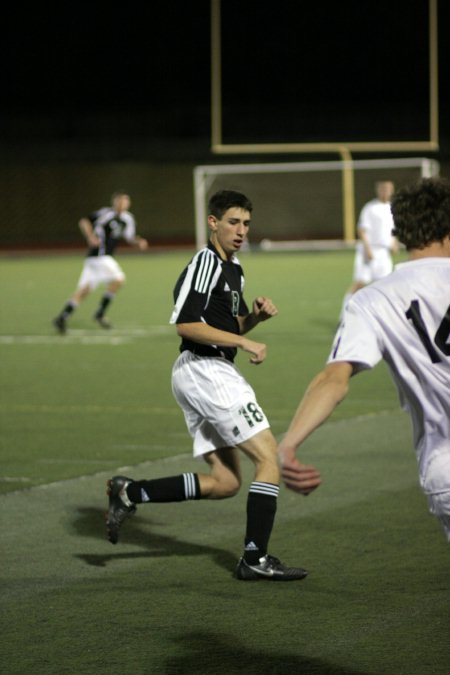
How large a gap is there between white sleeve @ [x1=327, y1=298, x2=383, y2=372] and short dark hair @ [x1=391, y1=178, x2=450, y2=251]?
303mm

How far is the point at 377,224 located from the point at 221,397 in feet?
42.3

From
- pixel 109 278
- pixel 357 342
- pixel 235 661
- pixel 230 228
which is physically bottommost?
pixel 235 661

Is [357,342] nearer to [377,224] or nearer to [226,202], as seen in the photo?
A: [226,202]

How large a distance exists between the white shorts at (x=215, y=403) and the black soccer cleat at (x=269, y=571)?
23.8 inches

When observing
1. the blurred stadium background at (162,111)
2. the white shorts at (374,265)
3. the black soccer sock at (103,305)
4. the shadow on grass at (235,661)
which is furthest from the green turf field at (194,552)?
the blurred stadium background at (162,111)

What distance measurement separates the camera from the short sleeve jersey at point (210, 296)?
21.1 feet

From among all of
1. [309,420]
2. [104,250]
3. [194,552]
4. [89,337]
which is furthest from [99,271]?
[309,420]

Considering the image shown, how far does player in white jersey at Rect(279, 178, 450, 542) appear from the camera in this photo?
3943 mm

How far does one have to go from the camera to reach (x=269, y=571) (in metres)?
6.26

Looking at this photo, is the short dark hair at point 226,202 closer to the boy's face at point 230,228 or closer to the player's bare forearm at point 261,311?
the boy's face at point 230,228

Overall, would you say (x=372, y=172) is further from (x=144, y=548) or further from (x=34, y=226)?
(x=144, y=548)

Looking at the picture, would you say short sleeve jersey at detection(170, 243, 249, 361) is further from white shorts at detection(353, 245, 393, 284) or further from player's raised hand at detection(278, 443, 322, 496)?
white shorts at detection(353, 245, 393, 284)

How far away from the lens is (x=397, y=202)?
4.05 meters

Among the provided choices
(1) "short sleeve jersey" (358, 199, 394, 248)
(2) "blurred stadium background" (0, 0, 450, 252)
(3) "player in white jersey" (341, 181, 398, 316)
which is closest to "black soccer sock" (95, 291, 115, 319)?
(3) "player in white jersey" (341, 181, 398, 316)
